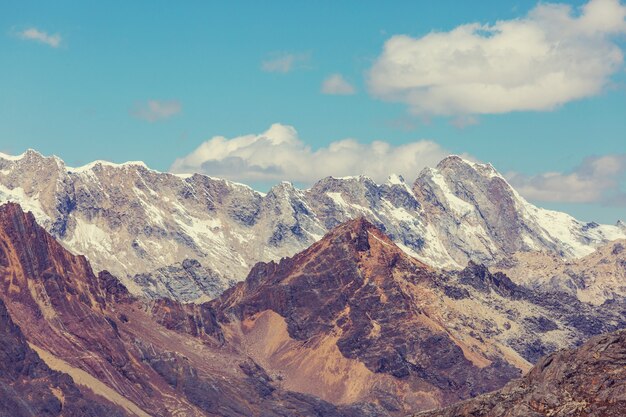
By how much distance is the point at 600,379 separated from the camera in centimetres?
16925

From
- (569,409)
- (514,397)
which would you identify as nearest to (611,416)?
(569,409)

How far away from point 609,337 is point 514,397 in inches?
544

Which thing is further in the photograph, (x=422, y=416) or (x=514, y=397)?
(x=422, y=416)

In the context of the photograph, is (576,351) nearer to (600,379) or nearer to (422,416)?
(600,379)

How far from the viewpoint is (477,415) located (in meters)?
180

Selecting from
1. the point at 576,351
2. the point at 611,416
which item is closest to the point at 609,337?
the point at 576,351

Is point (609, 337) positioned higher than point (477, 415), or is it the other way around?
point (609, 337)

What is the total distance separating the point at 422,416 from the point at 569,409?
27140 millimetres

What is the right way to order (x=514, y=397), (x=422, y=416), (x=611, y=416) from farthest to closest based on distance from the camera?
(x=422, y=416) → (x=514, y=397) → (x=611, y=416)

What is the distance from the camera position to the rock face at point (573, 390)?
16500 cm

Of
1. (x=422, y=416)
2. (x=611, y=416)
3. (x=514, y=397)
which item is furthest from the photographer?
(x=422, y=416)

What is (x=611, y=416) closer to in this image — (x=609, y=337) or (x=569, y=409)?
(x=569, y=409)

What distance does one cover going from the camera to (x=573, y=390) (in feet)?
559

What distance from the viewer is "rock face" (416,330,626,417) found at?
541ft
